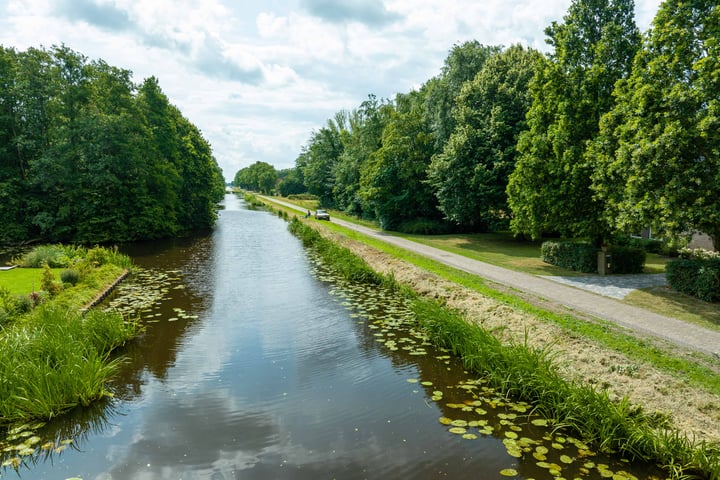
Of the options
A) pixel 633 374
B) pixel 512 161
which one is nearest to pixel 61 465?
pixel 633 374

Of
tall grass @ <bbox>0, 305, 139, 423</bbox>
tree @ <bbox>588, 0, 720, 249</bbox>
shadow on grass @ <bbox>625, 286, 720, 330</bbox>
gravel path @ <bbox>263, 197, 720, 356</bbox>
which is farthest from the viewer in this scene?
tree @ <bbox>588, 0, 720, 249</bbox>

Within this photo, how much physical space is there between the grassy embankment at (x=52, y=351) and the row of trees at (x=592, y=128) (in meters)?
15.0

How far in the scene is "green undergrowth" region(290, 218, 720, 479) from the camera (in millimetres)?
5750

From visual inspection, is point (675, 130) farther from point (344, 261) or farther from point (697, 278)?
point (344, 261)

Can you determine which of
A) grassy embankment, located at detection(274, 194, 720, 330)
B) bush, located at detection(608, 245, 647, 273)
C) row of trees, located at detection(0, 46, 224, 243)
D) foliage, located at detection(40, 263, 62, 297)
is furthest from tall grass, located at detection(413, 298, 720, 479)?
row of trees, located at detection(0, 46, 224, 243)

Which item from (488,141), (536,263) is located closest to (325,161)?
(488,141)

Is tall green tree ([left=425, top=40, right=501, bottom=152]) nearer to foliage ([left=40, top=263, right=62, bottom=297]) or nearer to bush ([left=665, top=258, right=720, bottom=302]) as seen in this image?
bush ([left=665, top=258, right=720, bottom=302])

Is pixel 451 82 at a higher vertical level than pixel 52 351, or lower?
higher

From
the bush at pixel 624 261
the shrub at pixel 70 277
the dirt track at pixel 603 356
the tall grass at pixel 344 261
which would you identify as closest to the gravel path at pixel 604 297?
the dirt track at pixel 603 356

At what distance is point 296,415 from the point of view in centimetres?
730

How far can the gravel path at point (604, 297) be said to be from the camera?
9576 millimetres

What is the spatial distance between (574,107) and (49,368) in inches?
753

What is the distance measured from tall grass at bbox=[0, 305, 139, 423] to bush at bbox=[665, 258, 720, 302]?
15.6 metres

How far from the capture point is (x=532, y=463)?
5.93m
